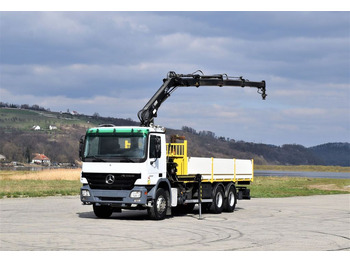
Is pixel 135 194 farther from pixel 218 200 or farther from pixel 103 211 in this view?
pixel 218 200

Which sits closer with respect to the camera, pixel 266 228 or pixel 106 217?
pixel 266 228

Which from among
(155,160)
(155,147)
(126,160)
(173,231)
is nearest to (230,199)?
(155,160)

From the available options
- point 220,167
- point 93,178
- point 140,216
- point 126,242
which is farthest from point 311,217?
point 126,242

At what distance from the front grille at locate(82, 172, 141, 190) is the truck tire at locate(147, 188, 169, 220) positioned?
1.07 metres

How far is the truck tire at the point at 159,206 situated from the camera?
66.9 ft

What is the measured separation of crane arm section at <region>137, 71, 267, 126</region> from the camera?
78.0 feet

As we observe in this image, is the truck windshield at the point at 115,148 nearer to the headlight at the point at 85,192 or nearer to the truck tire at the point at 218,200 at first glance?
the headlight at the point at 85,192

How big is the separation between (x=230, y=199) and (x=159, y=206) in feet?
18.5

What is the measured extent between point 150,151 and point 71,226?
3.98 m

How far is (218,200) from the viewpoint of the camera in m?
24.8

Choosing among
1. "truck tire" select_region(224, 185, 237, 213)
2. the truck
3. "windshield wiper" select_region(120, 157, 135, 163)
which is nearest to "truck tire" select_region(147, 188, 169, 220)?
the truck

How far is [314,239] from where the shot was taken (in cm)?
1529

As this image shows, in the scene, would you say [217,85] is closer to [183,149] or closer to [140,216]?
[183,149]

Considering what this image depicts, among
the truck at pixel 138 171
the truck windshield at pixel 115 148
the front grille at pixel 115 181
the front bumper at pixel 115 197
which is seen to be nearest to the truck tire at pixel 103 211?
the truck at pixel 138 171
